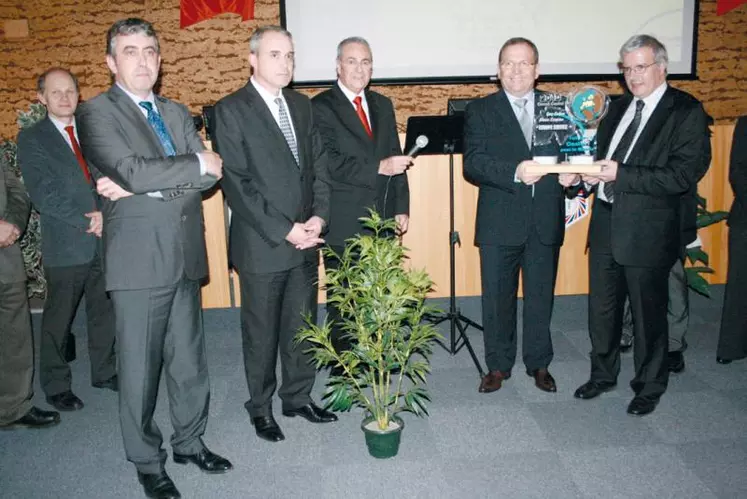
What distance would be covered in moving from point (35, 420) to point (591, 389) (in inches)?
117

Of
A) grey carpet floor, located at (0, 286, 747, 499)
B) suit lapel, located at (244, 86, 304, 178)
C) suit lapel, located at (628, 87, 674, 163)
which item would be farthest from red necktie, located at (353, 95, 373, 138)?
grey carpet floor, located at (0, 286, 747, 499)

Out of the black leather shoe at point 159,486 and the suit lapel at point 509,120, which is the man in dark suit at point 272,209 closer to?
the black leather shoe at point 159,486

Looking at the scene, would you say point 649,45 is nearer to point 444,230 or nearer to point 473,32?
point 444,230

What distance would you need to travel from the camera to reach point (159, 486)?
99.7 inches

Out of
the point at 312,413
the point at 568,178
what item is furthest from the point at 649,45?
the point at 312,413

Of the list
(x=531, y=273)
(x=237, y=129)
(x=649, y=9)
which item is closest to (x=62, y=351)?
(x=237, y=129)

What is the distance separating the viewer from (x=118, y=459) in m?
2.88

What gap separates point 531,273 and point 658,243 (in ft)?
2.20

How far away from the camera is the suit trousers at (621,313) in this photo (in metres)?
3.16

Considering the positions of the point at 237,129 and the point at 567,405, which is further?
the point at 567,405

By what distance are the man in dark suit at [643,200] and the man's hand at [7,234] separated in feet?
9.49

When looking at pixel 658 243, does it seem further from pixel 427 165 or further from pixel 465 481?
pixel 427 165

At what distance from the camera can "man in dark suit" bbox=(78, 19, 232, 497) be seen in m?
2.34

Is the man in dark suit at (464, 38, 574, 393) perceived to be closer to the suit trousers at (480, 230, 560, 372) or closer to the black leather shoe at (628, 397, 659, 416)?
the suit trousers at (480, 230, 560, 372)
